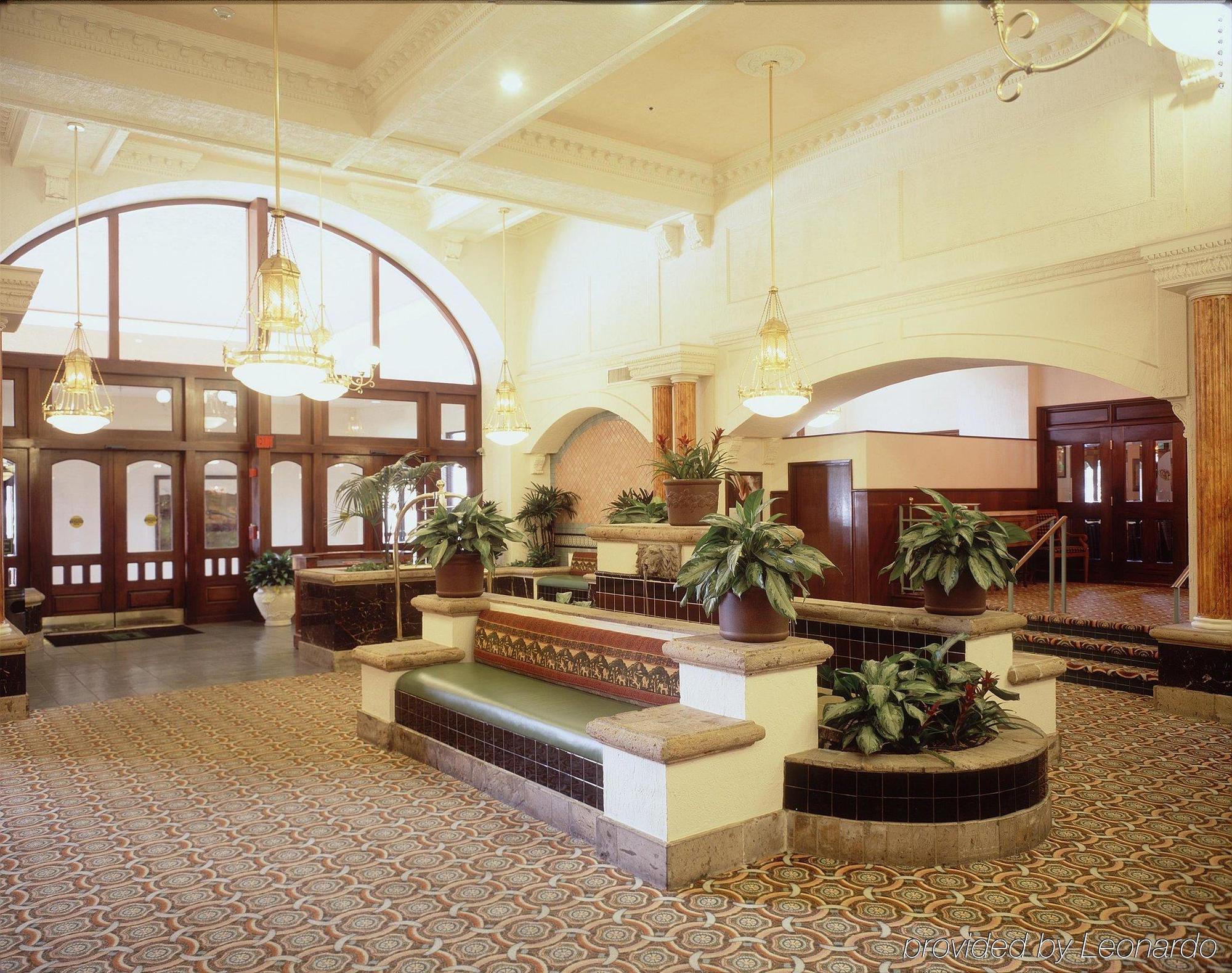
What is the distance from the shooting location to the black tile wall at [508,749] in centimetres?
404

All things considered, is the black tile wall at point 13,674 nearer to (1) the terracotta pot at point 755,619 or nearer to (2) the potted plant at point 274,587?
(2) the potted plant at point 274,587

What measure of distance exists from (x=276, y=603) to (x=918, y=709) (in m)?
9.27

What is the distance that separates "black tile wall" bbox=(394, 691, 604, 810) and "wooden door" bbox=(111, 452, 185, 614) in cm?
729

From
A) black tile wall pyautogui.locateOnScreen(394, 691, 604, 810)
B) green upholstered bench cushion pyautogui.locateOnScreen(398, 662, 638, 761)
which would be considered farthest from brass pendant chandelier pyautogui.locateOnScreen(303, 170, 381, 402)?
black tile wall pyautogui.locateOnScreen(394, 691, 604, 810)

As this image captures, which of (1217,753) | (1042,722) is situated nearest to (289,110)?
(1042,722)

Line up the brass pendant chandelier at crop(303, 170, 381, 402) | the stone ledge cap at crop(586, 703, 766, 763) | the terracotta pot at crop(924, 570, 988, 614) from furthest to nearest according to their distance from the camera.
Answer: the brass pendant chandelier at crop(303, 170, 381, 402) < the terracotta pot at crop(924, 570, 988, 614) < the stone ledge cap at crop(586, 703, 766, 763)

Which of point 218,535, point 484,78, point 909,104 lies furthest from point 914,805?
point 218,535

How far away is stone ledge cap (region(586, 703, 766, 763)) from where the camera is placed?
349 centimetres

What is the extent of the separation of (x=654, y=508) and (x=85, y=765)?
3789mm

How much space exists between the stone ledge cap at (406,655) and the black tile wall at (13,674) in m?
2.67

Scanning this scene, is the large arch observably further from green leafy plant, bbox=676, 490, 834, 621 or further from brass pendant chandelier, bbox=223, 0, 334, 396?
green leafy plant, bbox=676, 490, 834, 621

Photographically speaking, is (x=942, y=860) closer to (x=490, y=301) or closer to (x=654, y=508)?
(x=654, y=508)

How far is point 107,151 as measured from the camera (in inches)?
381

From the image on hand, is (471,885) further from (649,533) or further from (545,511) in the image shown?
(545,511)
